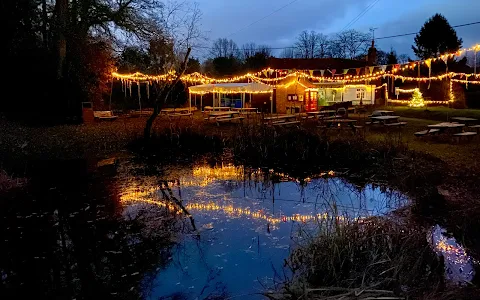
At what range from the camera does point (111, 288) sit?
511 centimetres

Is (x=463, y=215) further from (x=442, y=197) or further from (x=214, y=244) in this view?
(x=214, y=244)

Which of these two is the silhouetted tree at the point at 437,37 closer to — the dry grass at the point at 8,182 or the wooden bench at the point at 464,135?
the wooden bench at the point at 464,135

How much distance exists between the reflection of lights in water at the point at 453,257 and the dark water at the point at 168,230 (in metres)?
0.02

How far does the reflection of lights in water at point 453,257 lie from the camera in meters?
5.18

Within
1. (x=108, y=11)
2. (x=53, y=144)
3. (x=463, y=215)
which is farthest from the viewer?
(x=108, y=11)

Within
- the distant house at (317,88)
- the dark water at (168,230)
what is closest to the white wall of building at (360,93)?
the distant house at (317,88)

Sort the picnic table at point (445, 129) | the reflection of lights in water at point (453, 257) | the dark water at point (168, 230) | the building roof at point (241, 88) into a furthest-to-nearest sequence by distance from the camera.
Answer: the building roof at point (241, 88) < the picnic table at point (445, 129) < the dark water at point (168, 230) < the reflection of lights in water at point (453, 257)

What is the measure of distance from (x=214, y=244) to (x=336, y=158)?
7591mm

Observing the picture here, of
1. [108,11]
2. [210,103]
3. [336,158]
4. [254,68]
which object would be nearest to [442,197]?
[336,158]

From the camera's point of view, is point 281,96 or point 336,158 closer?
point 336,158

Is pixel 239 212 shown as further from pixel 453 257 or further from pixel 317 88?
pixel 317 88

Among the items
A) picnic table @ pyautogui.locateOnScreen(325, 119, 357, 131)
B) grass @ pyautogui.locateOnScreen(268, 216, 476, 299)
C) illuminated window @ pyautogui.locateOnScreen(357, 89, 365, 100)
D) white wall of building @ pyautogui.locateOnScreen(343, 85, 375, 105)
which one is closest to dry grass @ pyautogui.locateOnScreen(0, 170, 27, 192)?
grass @ pyautogui.locateOnScreen(268, 216, 476, 299)

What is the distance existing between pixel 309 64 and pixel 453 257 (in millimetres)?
31707

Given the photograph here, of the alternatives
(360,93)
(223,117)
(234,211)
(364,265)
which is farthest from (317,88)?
(364,265)
